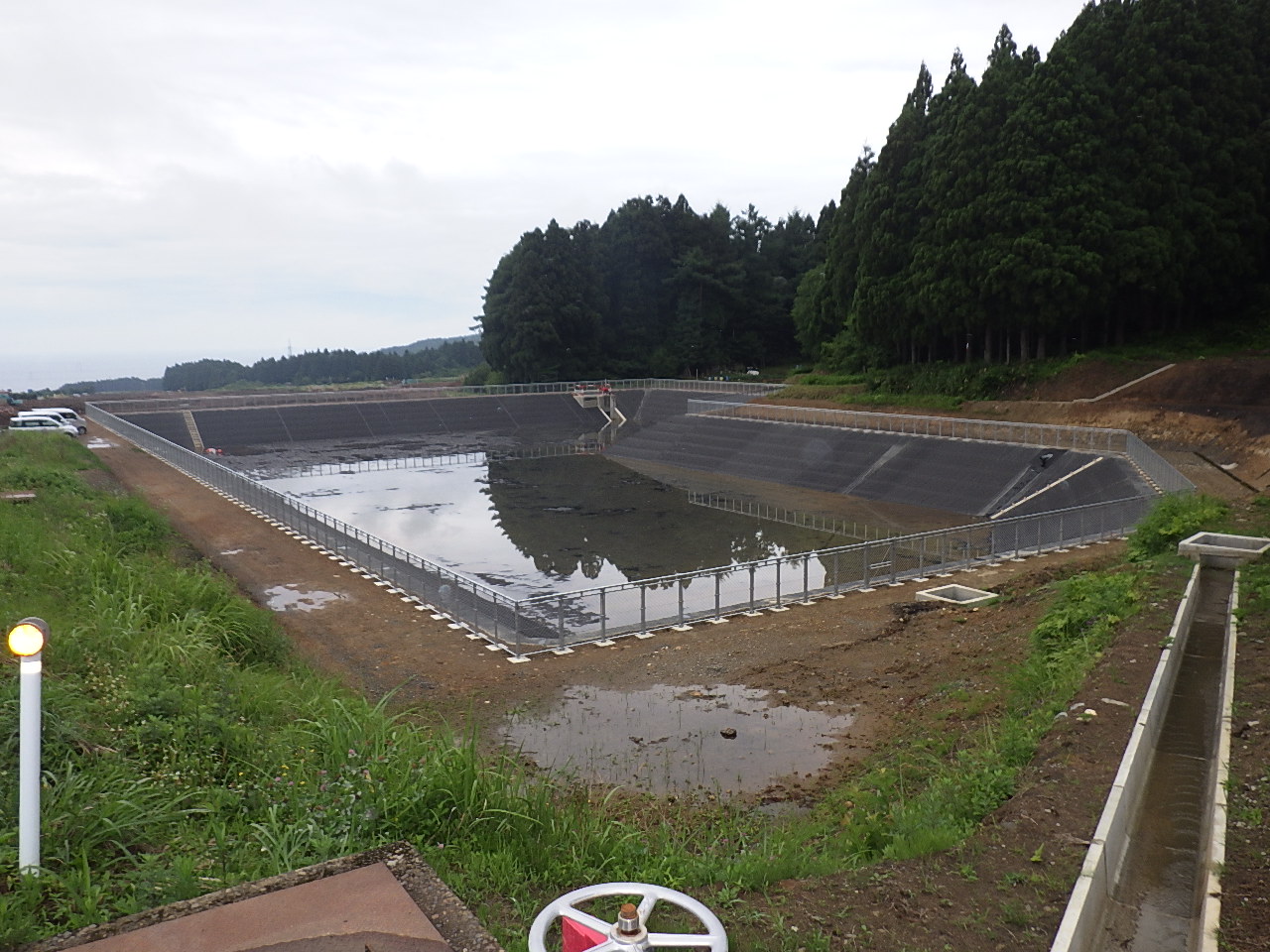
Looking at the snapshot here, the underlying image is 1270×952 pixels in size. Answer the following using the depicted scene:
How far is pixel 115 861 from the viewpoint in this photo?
629cm

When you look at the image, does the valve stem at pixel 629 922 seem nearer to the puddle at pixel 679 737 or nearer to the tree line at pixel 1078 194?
the puddle at pixel 679 737

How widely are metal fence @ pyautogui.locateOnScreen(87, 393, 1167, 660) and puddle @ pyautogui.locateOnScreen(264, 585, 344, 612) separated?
1473 mm

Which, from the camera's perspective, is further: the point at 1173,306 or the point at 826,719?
the point at 1173,306

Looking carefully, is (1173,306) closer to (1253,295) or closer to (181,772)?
(1253,295)

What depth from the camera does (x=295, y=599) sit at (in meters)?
21.3

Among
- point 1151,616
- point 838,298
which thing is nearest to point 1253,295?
point 838,298

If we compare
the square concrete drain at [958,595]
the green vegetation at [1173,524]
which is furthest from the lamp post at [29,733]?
the green vegetation at [1173,524]

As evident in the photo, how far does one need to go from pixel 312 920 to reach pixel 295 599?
16.8 meters

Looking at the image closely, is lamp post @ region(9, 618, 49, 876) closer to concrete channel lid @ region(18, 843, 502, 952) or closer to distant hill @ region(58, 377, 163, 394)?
concrete channel lid @ region(18, 843, 502, 952)

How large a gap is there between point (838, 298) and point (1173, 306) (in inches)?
699

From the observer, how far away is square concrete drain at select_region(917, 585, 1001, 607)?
19391 millimetres

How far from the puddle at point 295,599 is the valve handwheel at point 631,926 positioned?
1659 centimetres

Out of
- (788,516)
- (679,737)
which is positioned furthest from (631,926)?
(788,516)

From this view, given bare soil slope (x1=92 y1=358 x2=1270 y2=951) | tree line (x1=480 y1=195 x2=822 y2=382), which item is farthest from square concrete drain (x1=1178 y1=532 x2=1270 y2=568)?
tree line (x1=480 y1=195 x2=822 y2=382)
